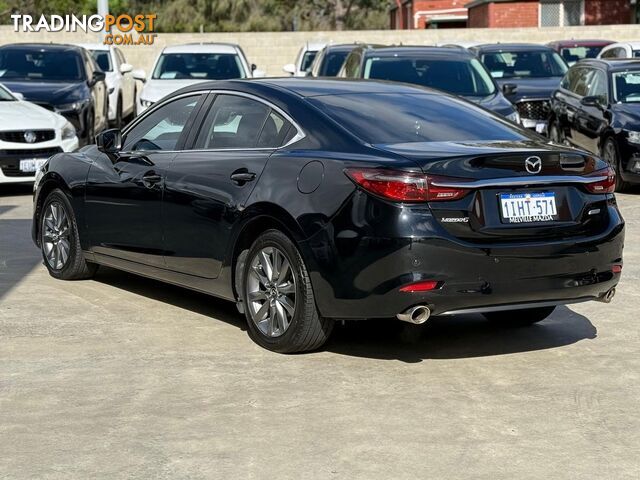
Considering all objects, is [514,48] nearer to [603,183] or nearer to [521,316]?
[521,316]

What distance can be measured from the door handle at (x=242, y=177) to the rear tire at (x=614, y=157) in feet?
30.0

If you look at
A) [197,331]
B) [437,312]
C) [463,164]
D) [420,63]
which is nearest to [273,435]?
[437,312]

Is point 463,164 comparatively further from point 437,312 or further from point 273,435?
point 273,435

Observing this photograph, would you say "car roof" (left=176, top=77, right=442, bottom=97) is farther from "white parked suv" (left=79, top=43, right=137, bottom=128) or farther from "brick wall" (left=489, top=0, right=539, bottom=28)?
"brick wall" (left=489, top=0, right=539, bottom=28)

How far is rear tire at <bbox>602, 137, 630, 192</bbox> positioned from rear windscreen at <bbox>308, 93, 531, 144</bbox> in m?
8.06

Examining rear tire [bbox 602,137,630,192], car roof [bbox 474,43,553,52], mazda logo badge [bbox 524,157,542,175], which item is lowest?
rear tire [bbox 602,137,630,192]

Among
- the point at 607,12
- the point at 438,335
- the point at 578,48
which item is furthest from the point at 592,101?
the point at 607,12

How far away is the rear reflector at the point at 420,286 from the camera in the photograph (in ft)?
22.1

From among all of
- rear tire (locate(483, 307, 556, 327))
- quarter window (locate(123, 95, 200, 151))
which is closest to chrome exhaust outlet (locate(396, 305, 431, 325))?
rear tire (locate(483, 307, 556, 327))

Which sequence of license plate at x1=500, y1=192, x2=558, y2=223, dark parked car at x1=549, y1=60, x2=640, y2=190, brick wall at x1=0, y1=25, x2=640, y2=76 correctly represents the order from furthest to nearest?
brick wall at x1=0, y1=25, x2=640, y2=76 → dark parked car at x1=549, y1=60, x2=640, y2=190 → license plate at x1=500, y1=192, x2=558, y2=223

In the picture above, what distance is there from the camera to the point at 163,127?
8.75 m

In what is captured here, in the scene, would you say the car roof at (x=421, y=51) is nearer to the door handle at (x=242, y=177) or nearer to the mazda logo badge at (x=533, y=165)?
the door handle at (x=242, y=177)

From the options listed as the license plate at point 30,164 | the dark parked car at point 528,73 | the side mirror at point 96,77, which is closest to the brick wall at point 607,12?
the dark parked car at point 528,73

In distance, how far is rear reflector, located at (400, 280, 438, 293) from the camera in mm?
6727
